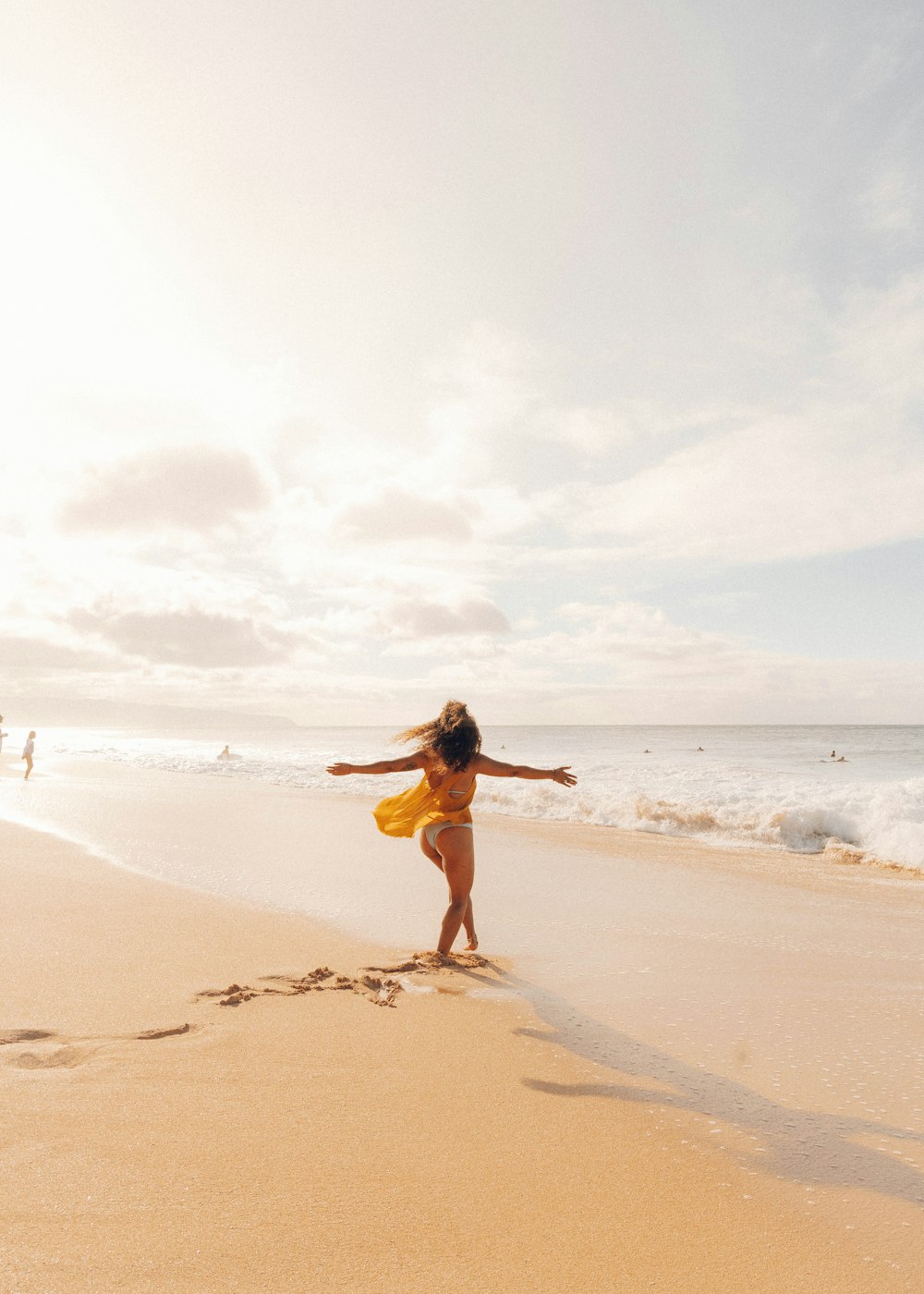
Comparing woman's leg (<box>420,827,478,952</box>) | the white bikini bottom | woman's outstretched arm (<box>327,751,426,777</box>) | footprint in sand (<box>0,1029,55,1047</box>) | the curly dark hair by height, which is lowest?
footprint in sand (<box>0,1029,55,1047</box>)

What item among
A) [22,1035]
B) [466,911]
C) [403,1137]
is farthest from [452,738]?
[22,1035]

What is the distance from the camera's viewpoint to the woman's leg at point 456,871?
5883 millimetres

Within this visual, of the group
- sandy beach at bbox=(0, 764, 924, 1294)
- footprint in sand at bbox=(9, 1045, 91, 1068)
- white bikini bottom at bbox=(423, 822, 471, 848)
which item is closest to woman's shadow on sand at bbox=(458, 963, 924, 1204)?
sandy beach at bbox=(0, 764, 924, 1294)

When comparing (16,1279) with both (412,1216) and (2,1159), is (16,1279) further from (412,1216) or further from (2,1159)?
(412,1216)

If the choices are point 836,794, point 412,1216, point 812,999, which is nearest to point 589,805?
point 836,794

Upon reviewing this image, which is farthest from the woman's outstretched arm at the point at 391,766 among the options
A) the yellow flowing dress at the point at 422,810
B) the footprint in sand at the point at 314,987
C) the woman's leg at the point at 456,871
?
the footprint in sand at the point at 314,987

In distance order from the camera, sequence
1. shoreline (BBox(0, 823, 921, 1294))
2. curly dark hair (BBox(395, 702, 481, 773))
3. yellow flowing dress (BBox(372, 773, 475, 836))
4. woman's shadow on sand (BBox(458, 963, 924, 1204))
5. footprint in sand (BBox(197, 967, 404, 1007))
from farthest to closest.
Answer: yellow flowing dress (BBox(372, 773, 475, 836)) → curly dark hair (BBox(395, 702, 481, 773)) → footprint in sand (BBox(197, 967, 404, 1007)) → woman's shadow on sand (BBox(458, 963, 924, 1204)) → shoreline (BBox(0, 823, 921, 1294))

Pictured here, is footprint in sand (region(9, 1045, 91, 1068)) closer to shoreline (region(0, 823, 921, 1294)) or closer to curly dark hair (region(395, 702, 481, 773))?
shoreline (region(0, 823, 921, 1294))

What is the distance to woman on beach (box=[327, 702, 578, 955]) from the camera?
580 cm

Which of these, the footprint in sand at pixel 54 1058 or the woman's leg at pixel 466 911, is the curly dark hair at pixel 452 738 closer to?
the woman's leg at pixel 466 911

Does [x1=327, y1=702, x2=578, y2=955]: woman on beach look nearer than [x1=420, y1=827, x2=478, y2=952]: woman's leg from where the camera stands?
Yes

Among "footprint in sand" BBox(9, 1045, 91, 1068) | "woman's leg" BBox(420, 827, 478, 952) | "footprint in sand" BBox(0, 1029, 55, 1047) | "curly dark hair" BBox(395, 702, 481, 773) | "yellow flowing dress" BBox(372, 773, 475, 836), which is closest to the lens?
"footprint in sand" BBox(9, 1045, 91, 1068)

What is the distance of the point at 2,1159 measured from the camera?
2816 millimetres

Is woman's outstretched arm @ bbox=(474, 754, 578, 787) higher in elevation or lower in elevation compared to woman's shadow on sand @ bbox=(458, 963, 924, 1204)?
higher
